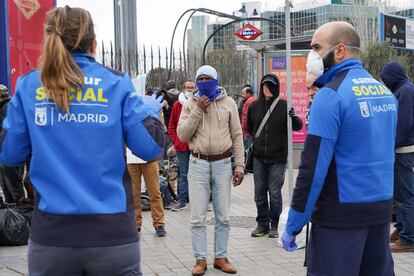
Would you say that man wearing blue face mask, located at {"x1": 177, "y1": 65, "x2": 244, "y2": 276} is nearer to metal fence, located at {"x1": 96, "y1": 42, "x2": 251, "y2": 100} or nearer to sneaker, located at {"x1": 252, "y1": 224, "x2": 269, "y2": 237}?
sneaker, located at {"x1": 252, "y1": 224, "x2": 269, "y2": 237}

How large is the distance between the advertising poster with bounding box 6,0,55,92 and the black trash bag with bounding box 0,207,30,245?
9.60 feet

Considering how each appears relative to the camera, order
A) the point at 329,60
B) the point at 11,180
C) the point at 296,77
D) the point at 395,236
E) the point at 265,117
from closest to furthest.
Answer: the point at 329,60
the point at 395,236
the point at 265,117
the point at 11,180
the point at 296,77

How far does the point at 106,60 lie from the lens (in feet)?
69.3

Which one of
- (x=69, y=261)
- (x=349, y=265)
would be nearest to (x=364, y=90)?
(x=349, y=265)

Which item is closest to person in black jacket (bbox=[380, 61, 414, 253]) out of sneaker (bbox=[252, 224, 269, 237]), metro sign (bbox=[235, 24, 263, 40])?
sneaker (bbox=[252, 224, 269, 237])

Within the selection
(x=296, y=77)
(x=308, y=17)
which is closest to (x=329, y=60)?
(x=296, y=77)

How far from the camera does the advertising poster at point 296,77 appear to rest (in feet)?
41.7

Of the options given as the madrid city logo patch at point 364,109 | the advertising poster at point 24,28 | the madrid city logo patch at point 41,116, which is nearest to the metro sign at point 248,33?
the advertising poster at point 24,28

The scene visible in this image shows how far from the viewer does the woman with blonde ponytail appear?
2.54m

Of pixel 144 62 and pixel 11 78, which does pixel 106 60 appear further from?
pixel 11 78

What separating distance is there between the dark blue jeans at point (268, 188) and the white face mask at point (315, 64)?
3754 millimetres

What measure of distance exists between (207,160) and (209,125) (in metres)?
0.34

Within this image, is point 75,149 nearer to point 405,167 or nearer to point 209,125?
point 209,125

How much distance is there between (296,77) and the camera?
1291cm
